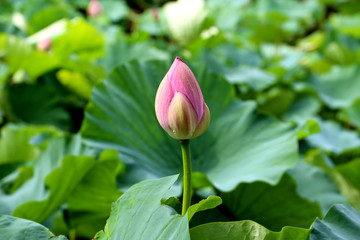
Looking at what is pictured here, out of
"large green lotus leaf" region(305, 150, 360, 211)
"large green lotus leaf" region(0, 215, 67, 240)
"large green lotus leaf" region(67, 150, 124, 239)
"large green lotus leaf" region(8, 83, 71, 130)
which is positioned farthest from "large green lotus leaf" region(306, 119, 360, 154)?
"large green lotus leaf" region(0, 215, 67, 240)

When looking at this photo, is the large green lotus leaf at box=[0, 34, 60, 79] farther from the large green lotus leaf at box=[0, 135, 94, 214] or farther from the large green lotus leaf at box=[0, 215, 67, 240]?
the large green lotus leaf at box=[0, 215, 67, 240]

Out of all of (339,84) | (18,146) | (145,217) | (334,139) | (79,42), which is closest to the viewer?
(145,217)

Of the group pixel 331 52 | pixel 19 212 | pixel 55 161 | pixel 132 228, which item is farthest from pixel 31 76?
pixel 331 52

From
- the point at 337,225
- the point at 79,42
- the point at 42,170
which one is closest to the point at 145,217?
the point at 337,225

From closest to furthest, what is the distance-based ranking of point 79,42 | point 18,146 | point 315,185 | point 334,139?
point 315,185 → point 18,146 → point 334,139 → point 79,42

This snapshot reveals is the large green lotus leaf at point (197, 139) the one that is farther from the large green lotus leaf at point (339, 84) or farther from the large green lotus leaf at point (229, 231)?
the large green lotus leaf at point (339, 84)

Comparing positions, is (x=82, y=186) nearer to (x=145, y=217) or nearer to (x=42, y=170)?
(x=42, y=170)
